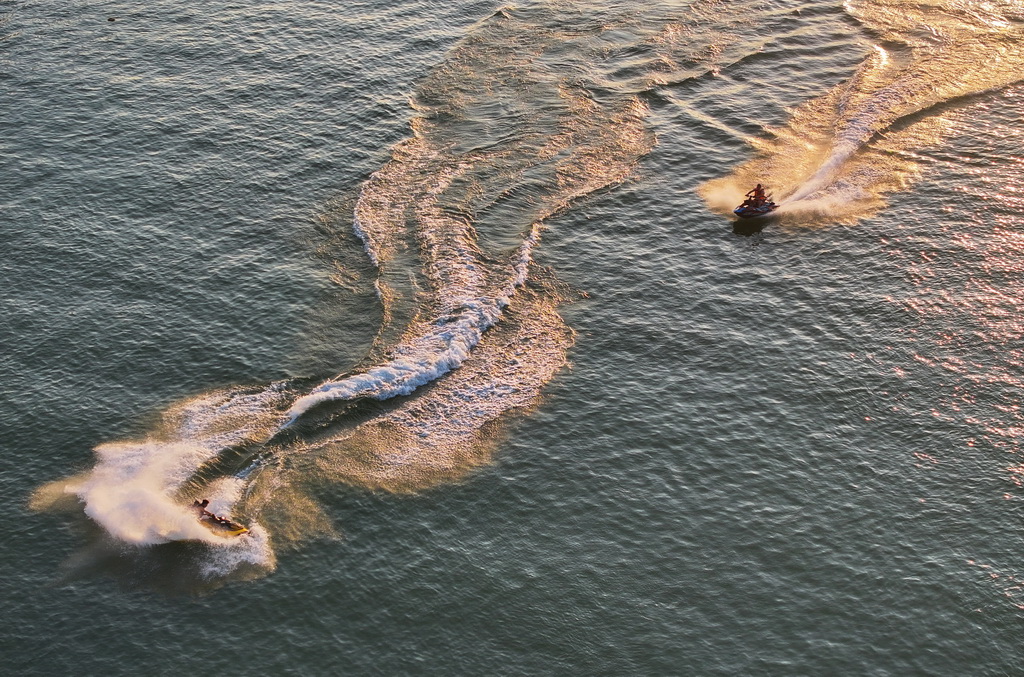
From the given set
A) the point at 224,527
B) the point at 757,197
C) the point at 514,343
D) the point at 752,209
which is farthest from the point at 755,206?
the point at 224,527

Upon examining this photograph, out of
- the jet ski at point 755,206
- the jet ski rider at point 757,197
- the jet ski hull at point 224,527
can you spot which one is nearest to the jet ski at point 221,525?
the jet ski hull at point 224,527

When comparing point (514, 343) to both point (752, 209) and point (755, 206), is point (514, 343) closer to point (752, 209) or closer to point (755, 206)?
point (752, 209)

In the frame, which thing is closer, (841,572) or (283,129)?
(841,572)

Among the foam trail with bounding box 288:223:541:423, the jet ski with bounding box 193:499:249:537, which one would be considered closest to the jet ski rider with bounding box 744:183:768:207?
the foam trail with bounding box 288:223:541:423

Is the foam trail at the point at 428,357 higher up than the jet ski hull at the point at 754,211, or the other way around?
the jet ski hull at the point at 754,211

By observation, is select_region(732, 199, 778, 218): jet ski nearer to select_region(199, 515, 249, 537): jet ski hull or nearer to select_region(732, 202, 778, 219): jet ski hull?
select_region(732, 202, 778, 219): jet ski hull

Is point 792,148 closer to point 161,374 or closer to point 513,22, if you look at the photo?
point 513,22

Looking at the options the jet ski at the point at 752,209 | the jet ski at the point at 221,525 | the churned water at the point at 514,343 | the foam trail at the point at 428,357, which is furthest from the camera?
the jet ski at the point at 752,209

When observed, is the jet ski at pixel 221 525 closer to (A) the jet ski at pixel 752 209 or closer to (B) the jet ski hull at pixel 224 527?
(B) the jet ski hull at pixel 224 527

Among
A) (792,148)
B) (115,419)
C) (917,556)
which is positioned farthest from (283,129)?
(917,556)
